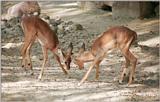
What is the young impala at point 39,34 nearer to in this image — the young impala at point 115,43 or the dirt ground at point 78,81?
the dirt ground at point 78,81

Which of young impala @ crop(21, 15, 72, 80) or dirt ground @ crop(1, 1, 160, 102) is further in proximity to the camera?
young impala @ crop(21, 15, 72, 80)

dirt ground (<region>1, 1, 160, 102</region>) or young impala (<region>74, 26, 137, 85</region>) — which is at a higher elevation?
young impala (<region>74, 26, 137, 85</region>)

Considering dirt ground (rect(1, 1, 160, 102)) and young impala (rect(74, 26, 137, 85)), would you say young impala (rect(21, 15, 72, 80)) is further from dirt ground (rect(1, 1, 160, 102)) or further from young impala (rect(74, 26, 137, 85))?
young impala (rect(74, 26, 137, 85))

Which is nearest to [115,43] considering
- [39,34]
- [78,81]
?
[78,81]

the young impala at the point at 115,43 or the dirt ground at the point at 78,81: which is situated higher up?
the young impala at the point at 115,43

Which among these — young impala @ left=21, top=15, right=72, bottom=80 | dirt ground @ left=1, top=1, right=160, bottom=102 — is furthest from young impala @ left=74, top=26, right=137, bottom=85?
young impala @ left=21, top=15, right=72, bottom=80

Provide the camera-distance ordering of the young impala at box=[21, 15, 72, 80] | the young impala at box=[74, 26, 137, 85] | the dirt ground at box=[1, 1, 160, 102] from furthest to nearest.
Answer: the young impala at box=[21, 15, 72, 80], the young impala at box=[74, 26, 137, 85], the dirt ground at box=[1, 1, 160, 102]

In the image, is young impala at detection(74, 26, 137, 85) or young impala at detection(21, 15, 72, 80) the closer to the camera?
young impala at detection(74, 26, 137, 85)

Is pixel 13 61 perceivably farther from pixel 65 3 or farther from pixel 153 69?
pixel 65 3

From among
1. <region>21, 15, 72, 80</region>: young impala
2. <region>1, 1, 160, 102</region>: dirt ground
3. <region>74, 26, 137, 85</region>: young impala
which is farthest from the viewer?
<region>21, 15, 72, 80</region>: young impala

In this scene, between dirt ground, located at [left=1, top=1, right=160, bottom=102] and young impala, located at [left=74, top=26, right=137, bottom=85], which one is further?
young impala, located at [left=74, top=26, right=137, bottom=85]

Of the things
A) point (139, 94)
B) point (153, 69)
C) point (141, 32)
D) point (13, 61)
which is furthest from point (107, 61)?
point (141, 32)

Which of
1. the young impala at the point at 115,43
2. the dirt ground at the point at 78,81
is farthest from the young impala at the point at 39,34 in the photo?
the young impala at the point at 115,43

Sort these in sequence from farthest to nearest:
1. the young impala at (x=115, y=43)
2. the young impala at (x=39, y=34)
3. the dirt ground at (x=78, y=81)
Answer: the young impala at (x=39, y=34) < the young impala at (x=115, y=43) < the dirt ground at (x=78, y=81)
